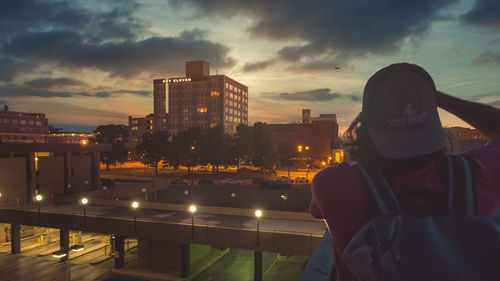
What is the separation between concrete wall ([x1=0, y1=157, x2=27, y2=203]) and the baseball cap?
1618 inches

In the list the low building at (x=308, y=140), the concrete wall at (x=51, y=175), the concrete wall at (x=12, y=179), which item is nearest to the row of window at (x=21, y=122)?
the low building at (x=308, y=140)

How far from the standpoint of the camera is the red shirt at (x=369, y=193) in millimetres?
1158

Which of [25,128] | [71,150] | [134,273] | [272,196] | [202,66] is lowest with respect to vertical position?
[134,273]

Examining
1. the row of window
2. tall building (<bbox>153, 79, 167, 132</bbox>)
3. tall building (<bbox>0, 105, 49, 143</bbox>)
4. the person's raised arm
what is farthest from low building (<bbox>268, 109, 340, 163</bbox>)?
the row of window

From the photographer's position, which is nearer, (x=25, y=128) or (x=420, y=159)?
(x=420, y=159)

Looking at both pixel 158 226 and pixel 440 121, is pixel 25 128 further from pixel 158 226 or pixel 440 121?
pixel 440 121

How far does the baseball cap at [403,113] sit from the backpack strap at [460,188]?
105 mm

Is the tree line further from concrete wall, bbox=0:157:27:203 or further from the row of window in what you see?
the row of window

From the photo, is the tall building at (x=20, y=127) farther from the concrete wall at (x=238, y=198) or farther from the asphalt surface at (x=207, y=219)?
the asphalt surface at (x=207, y=219)

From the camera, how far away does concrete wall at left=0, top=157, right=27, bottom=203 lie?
32.4 metres

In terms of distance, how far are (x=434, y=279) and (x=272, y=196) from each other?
136ft

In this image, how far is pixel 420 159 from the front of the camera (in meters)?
1.26

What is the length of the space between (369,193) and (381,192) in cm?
4

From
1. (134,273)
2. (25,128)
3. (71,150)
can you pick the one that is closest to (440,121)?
(134,273)
